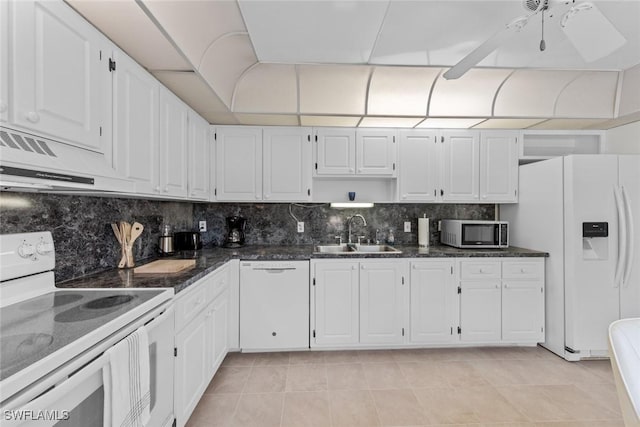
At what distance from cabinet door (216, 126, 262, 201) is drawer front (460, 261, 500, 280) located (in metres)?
2.23

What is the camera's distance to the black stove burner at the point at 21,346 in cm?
81

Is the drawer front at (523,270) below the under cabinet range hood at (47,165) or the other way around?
below

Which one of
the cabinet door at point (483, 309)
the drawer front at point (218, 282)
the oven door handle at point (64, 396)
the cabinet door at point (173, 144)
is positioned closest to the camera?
the oven door handle at point (64, 396)

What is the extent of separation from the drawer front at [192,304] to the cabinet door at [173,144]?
74 centimetres

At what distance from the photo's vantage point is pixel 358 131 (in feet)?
10.1

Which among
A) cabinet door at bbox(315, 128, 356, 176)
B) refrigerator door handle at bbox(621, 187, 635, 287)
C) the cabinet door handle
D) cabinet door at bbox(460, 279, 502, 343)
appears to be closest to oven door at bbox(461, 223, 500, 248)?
cabinet door at bbox(460, 279, 502, 343)

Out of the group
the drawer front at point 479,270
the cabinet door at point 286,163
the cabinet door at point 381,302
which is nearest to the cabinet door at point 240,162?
the cabinet door at point 286,163

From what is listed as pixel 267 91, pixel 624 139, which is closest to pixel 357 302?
pixel 267 91

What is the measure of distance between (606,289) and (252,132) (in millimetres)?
3722

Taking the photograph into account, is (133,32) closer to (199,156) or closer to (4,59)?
(4,59)

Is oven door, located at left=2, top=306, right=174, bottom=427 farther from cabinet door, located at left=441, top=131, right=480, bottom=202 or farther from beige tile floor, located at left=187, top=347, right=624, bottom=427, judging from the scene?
cabinet door, located at left=441, top=131, right=480, bottom=202

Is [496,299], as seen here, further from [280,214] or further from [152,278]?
[152,278]

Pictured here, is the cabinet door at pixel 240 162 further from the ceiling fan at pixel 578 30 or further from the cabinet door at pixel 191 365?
the ceiling fan at pixel 578 30

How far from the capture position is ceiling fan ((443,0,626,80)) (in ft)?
4.45
